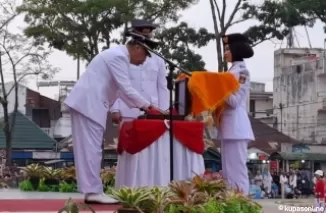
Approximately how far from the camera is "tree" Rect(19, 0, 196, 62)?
95.6 ft

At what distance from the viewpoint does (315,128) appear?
4841 centimetres

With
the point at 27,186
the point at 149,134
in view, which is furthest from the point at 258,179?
the point at 149,134

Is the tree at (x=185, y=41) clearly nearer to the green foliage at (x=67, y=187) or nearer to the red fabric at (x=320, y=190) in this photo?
the red fabric at (x=320, y=190)

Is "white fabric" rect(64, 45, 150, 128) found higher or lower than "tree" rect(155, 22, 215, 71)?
lower

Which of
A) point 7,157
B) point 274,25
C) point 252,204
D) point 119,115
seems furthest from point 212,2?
point 252,204

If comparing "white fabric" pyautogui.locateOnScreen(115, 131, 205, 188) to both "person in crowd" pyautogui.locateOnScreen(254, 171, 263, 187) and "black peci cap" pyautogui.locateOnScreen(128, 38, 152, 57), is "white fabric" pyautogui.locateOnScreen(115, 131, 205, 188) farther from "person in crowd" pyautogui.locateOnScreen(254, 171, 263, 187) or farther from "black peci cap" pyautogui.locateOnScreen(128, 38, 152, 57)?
"person in crowd" pyautogui.locateOnScreen(254, 171, 263, 187)

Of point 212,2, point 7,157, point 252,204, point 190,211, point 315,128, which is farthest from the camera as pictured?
point 315,128

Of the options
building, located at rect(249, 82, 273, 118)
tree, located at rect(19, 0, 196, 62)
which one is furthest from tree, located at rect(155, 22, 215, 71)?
building, located at rect(249, 82, 273, 118)

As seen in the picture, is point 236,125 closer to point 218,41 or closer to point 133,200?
point 133,200

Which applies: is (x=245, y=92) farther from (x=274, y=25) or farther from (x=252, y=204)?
(x=274, y=25)

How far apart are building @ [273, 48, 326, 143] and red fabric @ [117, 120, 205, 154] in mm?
37159

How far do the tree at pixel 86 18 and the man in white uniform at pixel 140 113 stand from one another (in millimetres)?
19884

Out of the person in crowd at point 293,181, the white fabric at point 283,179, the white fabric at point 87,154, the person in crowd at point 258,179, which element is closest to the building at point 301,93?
the person in crowd at point 293,181

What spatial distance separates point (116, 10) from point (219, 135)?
69.0ft
